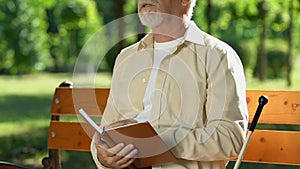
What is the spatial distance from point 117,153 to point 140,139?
106 mm

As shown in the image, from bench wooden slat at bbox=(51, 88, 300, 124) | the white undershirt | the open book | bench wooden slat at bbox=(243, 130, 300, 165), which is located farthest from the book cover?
bench wooden slat at bbox=(243, 130, 300, 165)

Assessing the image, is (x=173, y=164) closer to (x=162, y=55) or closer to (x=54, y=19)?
(x=162, y=55)

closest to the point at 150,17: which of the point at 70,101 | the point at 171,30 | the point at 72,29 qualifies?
the point at 171,30

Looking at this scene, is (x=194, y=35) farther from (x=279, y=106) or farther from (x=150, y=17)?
(x=279, y=106)

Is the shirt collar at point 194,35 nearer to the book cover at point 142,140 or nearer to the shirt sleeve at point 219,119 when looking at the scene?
the shirt sleeve at point 219,119

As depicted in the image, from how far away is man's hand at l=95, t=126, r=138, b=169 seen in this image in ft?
9.41

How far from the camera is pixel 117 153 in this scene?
2.88m

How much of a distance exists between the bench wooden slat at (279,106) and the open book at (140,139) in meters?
0.73

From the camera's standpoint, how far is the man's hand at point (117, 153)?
2867mm

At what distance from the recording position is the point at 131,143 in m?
2.87

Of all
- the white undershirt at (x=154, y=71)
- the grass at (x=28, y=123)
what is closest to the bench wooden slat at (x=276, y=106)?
the grass at (x=28, y=123)

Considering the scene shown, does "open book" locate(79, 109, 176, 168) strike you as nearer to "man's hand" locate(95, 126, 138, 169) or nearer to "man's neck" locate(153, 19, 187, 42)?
"man's hand" locate(95, 126, 138, 169)

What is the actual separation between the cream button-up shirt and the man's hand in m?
0.18

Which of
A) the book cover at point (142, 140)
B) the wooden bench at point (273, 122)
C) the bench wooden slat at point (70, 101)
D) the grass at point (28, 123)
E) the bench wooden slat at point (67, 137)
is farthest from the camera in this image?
the grass at point (28, 123)
